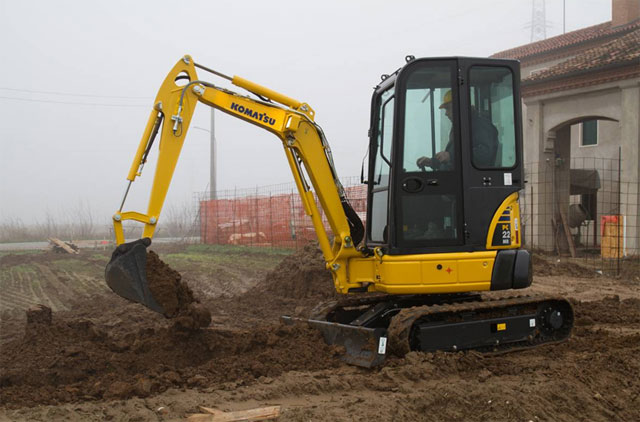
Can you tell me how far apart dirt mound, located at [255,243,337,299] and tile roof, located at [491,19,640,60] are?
20.5m

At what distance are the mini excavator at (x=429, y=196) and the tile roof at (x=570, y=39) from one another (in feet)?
74.3

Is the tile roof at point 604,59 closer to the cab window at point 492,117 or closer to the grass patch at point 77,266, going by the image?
the cab window at point 492,117

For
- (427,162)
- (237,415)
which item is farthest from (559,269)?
(237,415)

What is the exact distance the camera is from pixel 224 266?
17141 mm

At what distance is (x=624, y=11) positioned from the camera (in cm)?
2595

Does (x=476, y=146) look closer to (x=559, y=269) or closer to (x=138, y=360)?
(x=138, y=360)

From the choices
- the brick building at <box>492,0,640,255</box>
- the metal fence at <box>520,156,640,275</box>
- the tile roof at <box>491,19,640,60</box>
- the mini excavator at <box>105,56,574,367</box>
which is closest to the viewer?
the mini excavator at <box>105,56,574,367</box>

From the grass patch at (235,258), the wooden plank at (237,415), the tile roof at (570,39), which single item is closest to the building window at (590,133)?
the tile roof at (570,39)

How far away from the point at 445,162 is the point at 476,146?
1.23 feet

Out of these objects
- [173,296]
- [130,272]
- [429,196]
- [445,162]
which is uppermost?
[445,162]

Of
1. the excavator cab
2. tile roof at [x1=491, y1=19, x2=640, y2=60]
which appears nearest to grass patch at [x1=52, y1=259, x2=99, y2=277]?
the excavator cab

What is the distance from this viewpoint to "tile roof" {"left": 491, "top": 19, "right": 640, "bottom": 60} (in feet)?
86.7

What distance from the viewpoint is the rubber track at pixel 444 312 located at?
231 inches

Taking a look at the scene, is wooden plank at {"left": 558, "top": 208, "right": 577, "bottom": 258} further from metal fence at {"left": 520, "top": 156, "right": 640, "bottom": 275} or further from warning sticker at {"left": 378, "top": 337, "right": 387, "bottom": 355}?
warning sticker at {"left": 378, "top": 337, "right": 387, "bottom": 355}
